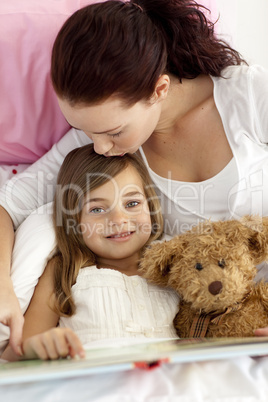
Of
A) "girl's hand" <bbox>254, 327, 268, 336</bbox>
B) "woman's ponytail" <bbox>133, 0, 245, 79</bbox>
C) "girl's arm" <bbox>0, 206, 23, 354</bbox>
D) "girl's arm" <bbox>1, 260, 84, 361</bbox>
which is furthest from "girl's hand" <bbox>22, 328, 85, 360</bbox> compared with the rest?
"woman's ponytail" <bbox>133, 0, 245, 79</bbox>

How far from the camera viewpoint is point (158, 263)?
108cm

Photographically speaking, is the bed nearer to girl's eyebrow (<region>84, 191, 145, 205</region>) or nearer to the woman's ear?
girl's eyebrow (<region>84, 191, 145, 205</region>)

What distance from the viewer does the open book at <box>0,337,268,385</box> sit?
2.32 feet

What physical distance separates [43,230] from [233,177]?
49 centimetres

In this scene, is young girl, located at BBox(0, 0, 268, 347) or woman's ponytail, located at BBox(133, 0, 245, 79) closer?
young girl, located at BBox(0, 0, 268, 347)

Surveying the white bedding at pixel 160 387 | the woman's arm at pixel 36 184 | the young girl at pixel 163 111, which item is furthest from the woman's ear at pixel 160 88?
the white bedding at pixel 160 387

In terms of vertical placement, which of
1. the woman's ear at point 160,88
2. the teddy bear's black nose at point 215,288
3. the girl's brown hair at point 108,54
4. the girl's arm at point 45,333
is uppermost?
the girl's brown hair at point 108,54

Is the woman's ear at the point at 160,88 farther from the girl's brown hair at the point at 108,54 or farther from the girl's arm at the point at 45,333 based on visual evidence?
the girl's arm at the point at 45,333

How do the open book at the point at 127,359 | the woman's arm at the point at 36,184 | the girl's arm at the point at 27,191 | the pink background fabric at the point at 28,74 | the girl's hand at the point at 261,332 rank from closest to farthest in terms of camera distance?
the open book at the point at 127,359 → the girl's hand at the point at 261,332 → the girl's arm at the point at 27,191 → the woman's arm at the point at 36,184 → the pink background fabric at the point at 28,74

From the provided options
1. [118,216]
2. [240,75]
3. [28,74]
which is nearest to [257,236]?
[118,216]

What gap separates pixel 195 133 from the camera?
1.29m

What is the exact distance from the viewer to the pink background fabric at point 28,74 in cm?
146

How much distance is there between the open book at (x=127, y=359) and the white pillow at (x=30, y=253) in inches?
13.6

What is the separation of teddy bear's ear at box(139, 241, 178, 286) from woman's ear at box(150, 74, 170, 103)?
330 millimetres
